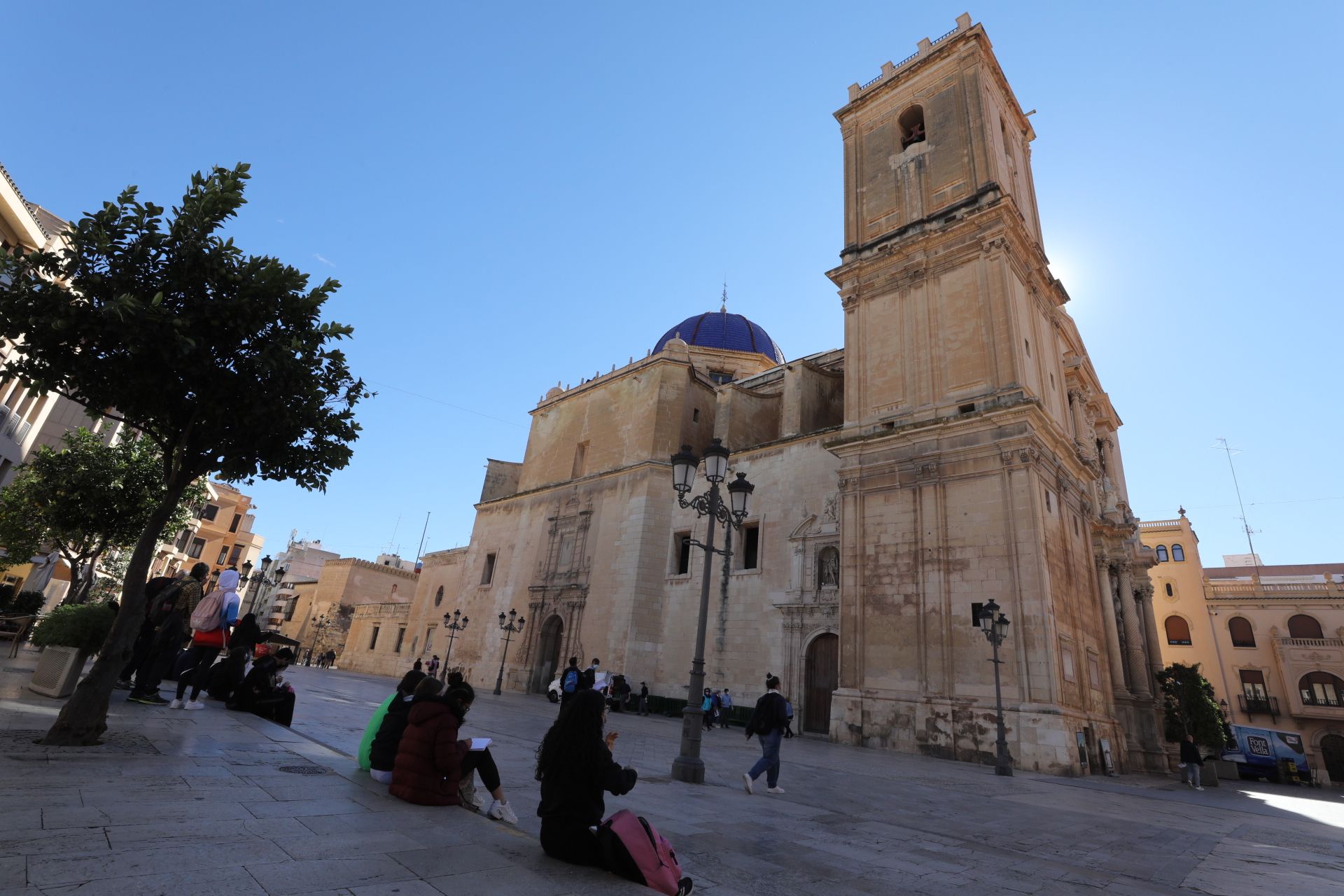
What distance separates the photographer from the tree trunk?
526cm

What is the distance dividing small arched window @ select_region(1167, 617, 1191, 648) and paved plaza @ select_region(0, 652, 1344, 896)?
104ft

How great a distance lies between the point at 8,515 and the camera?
16.4m

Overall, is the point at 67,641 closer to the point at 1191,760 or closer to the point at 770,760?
the point at 770,760

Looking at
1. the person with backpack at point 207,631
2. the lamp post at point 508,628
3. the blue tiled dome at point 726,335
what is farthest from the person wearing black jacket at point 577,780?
the blue tiled dome at point 726,335

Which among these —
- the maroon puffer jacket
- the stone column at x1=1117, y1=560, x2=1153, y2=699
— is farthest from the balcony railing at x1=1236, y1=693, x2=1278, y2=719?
the maroon puffer jacket

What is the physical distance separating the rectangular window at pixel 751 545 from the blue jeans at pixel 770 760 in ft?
47.1

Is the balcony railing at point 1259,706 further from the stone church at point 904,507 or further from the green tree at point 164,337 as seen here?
the green tree at point 164,337

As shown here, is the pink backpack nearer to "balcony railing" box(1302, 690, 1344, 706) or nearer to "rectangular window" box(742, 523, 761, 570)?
"rectangular window" box(742, 523, 761, 570)

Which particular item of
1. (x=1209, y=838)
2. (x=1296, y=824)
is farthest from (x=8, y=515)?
(x=1296, y=824)

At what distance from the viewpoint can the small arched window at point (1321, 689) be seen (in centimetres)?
3042

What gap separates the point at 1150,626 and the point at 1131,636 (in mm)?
2980

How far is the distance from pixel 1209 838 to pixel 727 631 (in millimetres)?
14879

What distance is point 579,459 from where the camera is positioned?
30.0m

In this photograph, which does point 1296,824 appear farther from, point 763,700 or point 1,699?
point 1,699
